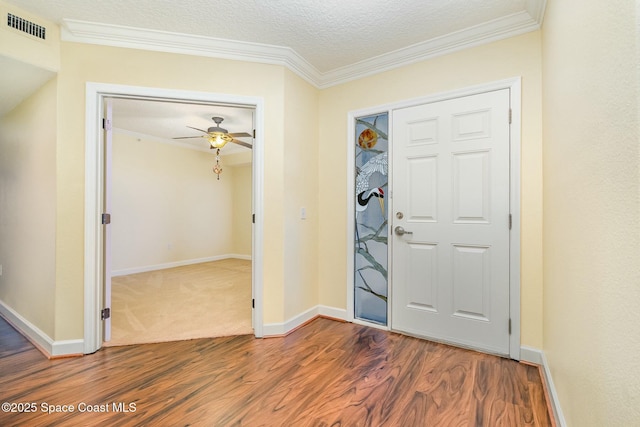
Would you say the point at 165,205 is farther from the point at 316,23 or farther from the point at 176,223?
the point at 316,23

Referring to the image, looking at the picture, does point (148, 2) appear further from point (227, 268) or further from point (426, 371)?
point (227, 268)

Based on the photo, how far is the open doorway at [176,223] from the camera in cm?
282

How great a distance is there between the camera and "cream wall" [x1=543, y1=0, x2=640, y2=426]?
725 mm

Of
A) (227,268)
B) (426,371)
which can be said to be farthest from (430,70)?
(227,268)

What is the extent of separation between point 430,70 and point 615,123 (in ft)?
6.27

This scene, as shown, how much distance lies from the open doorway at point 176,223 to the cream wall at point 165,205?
18mm

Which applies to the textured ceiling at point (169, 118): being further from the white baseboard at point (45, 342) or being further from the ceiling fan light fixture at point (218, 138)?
the white baseboard at point (45, 342)

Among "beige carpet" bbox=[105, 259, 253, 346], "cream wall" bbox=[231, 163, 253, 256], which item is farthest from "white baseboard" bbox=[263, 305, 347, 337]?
"cream wall" bbox=[231, 163, 253, 256]

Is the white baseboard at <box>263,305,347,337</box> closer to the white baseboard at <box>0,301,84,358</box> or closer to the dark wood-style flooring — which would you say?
the dark wood-style flooring

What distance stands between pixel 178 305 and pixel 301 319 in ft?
5.23

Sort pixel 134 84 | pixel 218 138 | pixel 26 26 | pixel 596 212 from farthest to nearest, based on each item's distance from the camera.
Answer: pixel 218 138, pixel 134 84, pixel 26 26, pixel 596 212

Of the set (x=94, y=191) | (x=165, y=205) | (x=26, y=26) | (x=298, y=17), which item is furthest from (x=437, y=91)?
(x=165, y=205)

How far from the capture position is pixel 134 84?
2.27 m

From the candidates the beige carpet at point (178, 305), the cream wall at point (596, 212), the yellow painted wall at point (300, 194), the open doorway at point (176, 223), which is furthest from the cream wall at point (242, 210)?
the cream wall at point (596, 212)
